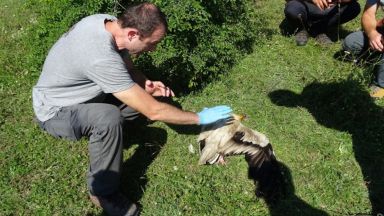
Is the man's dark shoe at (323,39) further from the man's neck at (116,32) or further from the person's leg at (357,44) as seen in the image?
the man's neck at (116,32)

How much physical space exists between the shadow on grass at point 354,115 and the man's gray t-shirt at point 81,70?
2.10m

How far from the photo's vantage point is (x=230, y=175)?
3.93 meters

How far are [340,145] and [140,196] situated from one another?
6.34 ft

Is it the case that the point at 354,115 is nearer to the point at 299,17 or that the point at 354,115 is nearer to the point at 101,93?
the point at 299,17

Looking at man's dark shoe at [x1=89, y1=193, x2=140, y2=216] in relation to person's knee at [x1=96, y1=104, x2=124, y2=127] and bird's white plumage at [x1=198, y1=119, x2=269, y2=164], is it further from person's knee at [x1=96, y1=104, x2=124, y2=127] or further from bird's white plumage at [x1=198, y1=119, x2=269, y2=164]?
bird's white plumage at [x1=198, y1=119, x2=269, y2=164]

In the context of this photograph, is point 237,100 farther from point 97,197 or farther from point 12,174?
point 12,174

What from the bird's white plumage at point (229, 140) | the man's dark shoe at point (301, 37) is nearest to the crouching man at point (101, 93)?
the bird's white plumage at point (229, 140)

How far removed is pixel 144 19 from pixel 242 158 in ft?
5.36

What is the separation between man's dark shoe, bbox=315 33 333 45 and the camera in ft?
18.7

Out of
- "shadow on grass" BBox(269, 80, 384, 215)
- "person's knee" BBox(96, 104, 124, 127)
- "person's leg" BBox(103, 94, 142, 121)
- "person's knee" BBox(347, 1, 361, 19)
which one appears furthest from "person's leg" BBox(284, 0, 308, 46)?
"person's knee" BBox(96, 104, 124, 127)

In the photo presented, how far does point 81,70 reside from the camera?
3.36m

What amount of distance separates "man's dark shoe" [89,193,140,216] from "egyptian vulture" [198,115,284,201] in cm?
79

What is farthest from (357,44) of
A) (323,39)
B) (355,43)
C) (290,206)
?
(290,206)

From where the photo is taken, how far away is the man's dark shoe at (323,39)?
18.7 feet
